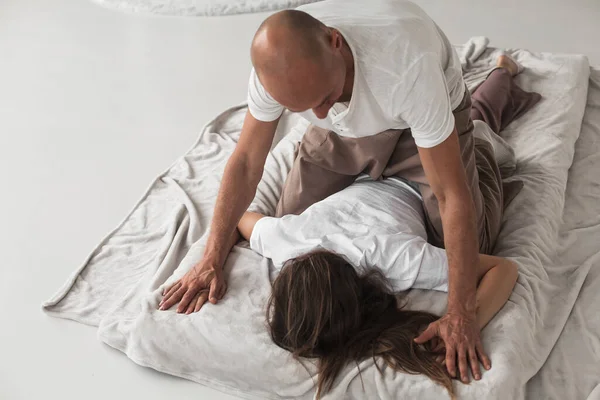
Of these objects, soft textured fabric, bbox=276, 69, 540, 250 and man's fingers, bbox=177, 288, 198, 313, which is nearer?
man's fingers, bbox=177, 288, 198, 313

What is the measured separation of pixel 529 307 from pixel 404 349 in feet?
1.20

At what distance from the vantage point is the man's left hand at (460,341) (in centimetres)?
155

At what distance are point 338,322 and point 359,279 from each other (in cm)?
11

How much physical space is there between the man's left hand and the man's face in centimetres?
55

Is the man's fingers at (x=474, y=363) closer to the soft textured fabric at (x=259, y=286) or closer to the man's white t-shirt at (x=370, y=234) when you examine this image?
the soft textured fabric at (x=259, y=286)

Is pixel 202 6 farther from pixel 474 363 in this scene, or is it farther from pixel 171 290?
pixel 474 363

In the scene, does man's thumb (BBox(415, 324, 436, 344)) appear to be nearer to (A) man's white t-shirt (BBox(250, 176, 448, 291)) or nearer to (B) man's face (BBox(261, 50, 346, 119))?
(A) man's white t-shirt (BBox(250, 176, 448, 291))

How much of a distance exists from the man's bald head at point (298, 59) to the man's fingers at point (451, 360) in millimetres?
602

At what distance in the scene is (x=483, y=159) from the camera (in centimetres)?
211

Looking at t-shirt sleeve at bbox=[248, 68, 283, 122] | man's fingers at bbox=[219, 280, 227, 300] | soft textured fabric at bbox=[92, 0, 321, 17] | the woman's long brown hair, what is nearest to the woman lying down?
the woman's long brown hair

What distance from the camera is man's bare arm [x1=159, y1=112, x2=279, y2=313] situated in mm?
1805

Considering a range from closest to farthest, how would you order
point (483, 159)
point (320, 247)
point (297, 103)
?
point (297, 103), point (320, 247), point (483, 159)

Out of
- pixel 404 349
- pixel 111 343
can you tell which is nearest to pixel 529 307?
pixel 404 349

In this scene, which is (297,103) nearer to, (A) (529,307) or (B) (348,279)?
(B) (348,279)
